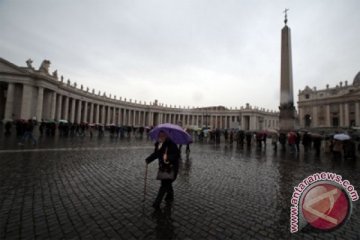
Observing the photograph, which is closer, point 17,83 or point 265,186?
point 265,186

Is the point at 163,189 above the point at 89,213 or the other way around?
above

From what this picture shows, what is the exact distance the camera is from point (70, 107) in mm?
54531

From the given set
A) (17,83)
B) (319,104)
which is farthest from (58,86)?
(319,104)

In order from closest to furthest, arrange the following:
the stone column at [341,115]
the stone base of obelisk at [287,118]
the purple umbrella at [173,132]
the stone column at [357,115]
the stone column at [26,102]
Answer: the purple umbrella at [173,132], the stone base of obelisk at [287,118], the stone column at [26,102], the stone column at [357,115], the stone column at [341,115]

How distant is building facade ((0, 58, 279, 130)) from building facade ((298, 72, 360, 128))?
20.0 meters

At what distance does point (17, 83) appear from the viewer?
38.6 meters

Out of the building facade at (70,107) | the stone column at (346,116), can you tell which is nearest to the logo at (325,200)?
the building facade at (70,107)

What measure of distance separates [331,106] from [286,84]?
173ft

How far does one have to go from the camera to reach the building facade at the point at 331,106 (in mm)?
54156

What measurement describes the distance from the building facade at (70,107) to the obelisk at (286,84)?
12983mm

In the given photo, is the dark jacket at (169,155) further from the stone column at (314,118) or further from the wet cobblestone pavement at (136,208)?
the stone column at (314,118)

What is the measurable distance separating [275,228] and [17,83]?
48.7m

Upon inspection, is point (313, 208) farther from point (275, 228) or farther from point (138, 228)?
point (138, 228)

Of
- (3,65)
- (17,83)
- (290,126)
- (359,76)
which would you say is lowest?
(290,126)
